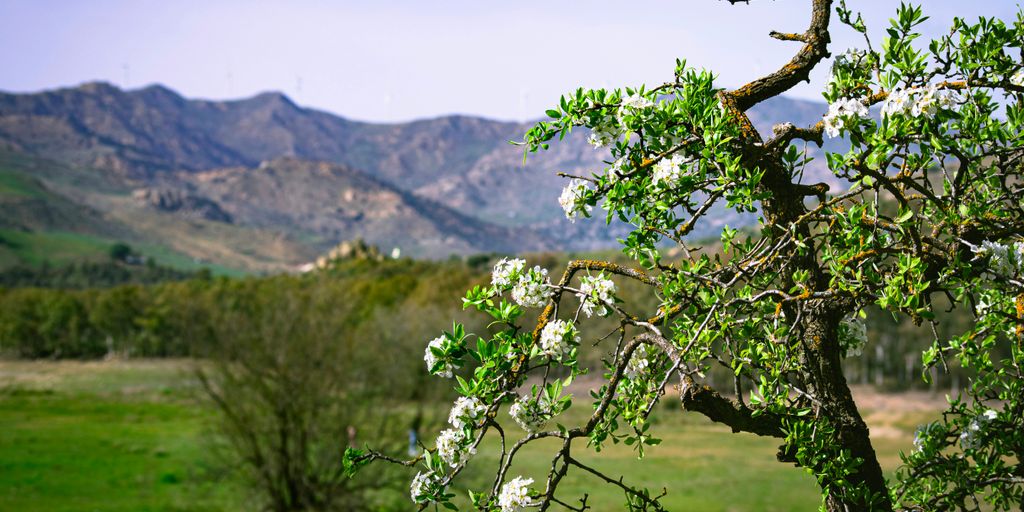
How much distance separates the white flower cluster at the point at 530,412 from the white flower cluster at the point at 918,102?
1.73m

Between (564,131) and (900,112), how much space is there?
1.29 metres

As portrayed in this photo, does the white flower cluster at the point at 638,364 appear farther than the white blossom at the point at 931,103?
Yes

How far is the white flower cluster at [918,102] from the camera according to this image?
10.5ft

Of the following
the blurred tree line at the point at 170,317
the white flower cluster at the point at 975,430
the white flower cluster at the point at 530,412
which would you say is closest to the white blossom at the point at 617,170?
the white flower cluster at the point at 530,412

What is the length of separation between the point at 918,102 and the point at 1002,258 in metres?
0.76

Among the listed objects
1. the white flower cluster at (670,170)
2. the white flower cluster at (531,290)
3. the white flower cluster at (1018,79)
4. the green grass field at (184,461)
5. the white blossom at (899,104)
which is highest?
the white flower cluster at (1018,79)

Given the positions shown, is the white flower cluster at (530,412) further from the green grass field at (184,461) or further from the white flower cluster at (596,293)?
the green grass field at (184,461)

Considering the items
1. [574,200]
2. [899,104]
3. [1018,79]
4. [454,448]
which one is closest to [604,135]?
[574,200]

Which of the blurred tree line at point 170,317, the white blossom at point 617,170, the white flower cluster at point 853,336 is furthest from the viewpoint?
the blurred tree line at point 170,317

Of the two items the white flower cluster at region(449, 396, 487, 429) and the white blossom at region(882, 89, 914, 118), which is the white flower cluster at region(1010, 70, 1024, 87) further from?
the white flower cluster at region(449, 396, 487, 429)

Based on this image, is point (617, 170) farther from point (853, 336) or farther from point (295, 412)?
point (295, 412)

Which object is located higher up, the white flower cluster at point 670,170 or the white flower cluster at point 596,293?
the white flower cluster at point 670,170

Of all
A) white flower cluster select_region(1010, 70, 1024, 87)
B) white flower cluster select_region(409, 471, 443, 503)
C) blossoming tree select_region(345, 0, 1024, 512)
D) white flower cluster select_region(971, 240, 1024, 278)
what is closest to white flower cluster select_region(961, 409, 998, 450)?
blossoming tree select_region(345, 0, 1024, 512)

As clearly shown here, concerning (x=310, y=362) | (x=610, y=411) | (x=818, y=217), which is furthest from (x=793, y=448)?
(x=310, y=362)
